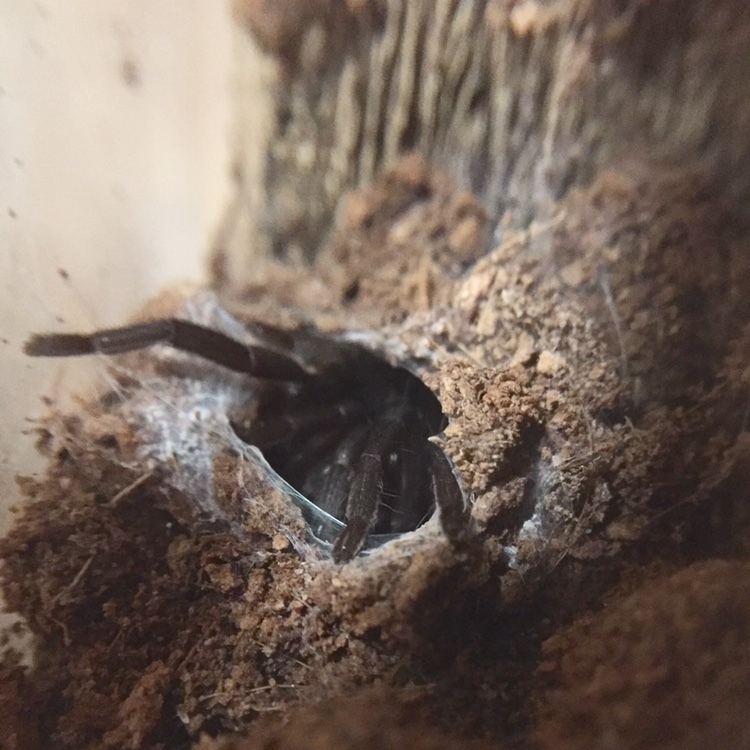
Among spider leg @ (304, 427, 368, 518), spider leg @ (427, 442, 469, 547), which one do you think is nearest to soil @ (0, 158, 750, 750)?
spider leg @ (427, 442, 469, 547)

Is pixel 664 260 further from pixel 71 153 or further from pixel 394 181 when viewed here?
pixel 71 153

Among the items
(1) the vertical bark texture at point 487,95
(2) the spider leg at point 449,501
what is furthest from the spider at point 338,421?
(1) the vertical bark texture at point 487,95

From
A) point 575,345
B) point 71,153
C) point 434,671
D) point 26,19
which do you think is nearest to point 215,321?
point 71,153

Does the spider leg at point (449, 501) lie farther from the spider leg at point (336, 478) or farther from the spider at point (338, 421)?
the spider leg at point (336, 478)

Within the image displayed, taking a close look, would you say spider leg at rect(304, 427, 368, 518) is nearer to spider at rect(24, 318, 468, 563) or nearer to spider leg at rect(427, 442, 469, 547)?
spider at rect(24, 318, 468, 563)

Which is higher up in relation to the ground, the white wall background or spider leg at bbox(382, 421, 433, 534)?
the white wall background

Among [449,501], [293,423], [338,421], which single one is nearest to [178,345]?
[293,423]

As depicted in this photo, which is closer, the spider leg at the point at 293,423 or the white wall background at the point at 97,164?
A: the white wall background at the point at 97,164
